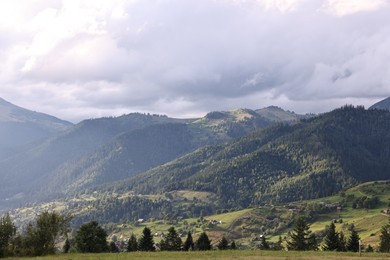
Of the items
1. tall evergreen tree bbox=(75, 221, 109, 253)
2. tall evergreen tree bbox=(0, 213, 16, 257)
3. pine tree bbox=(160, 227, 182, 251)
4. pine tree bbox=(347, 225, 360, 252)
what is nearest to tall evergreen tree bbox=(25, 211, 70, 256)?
tall evergreen tree bbox=(0, 213, 16, 257)

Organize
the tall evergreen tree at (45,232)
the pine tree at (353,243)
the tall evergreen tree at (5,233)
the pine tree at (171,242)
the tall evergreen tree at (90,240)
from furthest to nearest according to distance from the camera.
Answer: the pine tree at (171,242), the pine tree at (353,243), the tall evergreen tree at (90,240), the tall evergreen tree at (45,232), the tall evergreen tree at (5,233)

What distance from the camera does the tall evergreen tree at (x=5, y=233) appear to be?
245ft

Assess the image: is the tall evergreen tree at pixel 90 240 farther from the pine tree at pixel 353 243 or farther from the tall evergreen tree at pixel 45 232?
the pine tree at pixel 353 243

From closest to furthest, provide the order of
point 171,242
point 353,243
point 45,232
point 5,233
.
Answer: point 5,233, point 45,232, point 353,243, point 171,242

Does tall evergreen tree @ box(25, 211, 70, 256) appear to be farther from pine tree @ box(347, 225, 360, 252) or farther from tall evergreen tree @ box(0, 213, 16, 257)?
pine tree @ box(347, 225, 360, 252)

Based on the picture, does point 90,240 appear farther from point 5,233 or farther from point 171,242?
point 5,233

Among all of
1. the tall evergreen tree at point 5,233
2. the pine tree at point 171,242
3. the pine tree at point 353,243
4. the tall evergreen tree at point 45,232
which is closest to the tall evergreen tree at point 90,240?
the tall evergreen tree at point 45,232

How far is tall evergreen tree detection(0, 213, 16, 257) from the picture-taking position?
74662 millimetres

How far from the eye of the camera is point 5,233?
77.9 m

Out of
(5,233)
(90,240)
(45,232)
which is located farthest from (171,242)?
(5,233)

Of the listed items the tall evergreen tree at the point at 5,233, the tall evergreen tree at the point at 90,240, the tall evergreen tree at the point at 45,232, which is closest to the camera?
the tall evergreen tree at the point at 5,233

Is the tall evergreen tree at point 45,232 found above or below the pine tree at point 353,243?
above

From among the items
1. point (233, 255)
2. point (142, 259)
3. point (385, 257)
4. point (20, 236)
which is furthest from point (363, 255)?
point (20, 236)

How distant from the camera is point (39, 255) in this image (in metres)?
76.9
